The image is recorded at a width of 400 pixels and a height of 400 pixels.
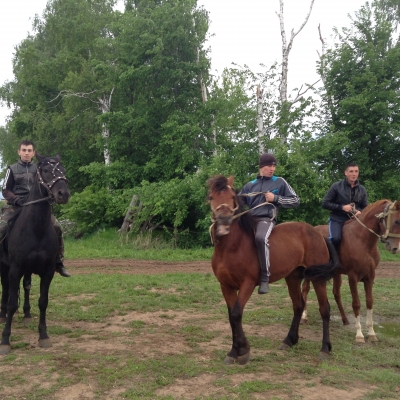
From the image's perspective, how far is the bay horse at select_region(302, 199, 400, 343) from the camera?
6.47m

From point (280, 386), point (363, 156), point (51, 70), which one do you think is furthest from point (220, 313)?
point (51, 70)

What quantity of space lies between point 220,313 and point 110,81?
16.3 metres

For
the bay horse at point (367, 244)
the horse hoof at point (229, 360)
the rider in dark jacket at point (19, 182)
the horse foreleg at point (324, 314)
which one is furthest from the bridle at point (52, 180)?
the bay horse at point (367, 244)

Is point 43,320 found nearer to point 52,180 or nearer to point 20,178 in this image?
point 52,180

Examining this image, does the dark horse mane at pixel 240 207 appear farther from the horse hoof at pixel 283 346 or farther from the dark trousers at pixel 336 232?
the dark trousers at pixel 336 232

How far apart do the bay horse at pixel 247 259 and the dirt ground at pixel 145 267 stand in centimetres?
666

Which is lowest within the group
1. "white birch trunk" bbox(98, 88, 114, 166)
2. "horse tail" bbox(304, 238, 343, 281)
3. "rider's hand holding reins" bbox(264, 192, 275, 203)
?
"horse tail" bbox(304, 238, 343, 281)

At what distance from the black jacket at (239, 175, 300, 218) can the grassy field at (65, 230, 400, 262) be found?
29.8ft

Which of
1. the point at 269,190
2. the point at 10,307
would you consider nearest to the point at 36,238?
the point at 10,307

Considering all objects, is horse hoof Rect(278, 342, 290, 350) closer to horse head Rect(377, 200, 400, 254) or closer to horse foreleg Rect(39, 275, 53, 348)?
horse head Rect(377, 200, 400, 254)

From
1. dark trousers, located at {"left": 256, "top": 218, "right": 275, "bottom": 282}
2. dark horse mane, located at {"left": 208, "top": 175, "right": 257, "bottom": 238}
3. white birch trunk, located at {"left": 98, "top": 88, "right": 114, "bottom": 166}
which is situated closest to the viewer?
dark horse mane, located at {"left": 208, "top": 175, "right": 257, "bottom": 238}

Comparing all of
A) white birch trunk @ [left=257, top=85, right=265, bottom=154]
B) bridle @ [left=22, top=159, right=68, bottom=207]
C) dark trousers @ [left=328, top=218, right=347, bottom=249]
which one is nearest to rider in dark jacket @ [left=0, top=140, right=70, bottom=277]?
bridle @ [left=22, top=159, right=68, bottom=207]

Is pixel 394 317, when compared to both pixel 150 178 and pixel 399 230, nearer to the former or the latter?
pixel 399 230

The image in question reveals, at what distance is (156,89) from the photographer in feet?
66.2
